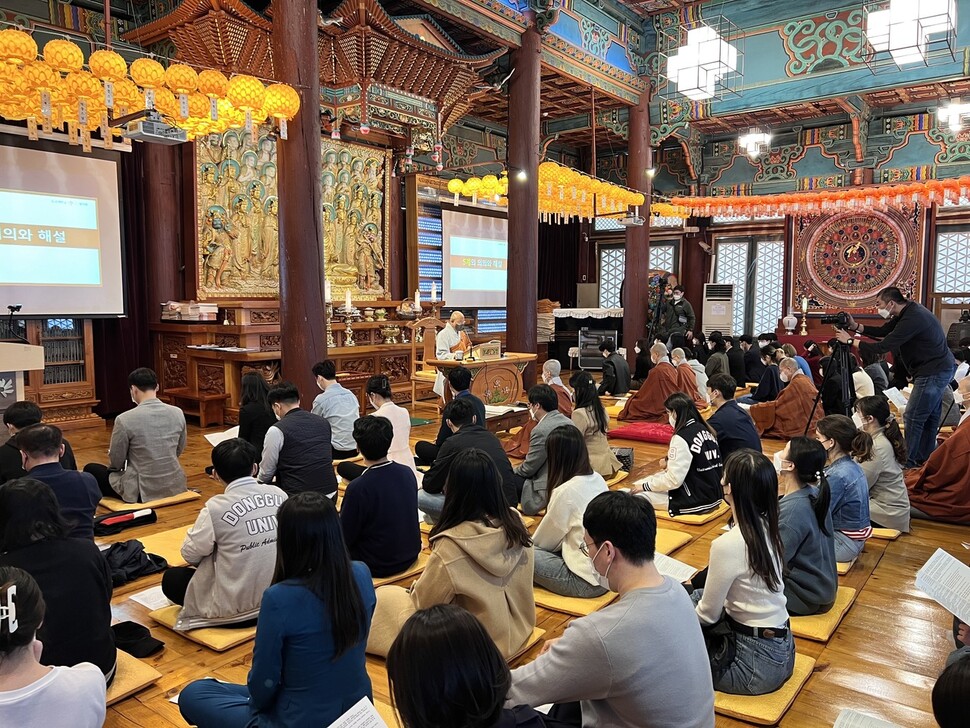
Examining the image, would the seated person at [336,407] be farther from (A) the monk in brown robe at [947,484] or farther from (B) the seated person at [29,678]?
(A) the monk in brown robe at [947,484]

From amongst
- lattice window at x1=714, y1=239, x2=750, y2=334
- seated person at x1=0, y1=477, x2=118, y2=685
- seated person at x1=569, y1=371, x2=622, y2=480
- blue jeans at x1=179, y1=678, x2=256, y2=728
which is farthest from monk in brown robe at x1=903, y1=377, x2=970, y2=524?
lattice window at x1=714, y1=239, x2=750, y2=334

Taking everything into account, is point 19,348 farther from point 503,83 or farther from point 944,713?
point 503,83

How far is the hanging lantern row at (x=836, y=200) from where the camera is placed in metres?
9.83

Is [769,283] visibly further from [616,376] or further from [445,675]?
[445,675]

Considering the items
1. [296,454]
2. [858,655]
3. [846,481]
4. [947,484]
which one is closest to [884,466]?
[947,484]

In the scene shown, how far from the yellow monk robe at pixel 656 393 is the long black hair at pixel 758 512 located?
551 centimetres

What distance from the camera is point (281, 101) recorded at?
16.8 ft

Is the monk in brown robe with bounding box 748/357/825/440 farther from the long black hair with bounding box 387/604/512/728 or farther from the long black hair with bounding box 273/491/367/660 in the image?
the long black hair with bounding box 387/604/512/728

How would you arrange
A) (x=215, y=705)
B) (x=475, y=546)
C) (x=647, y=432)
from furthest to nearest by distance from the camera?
(x=647, y=432)
(x=475, y=546)
(x=215, y=705)

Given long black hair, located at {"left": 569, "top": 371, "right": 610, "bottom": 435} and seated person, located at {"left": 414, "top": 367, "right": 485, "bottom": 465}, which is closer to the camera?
seated person, located at {"left": 414, "top": 367, "right": 485, "bottom": 465}

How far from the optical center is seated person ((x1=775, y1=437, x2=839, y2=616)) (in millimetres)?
2707

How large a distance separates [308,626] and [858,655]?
7.57 ft

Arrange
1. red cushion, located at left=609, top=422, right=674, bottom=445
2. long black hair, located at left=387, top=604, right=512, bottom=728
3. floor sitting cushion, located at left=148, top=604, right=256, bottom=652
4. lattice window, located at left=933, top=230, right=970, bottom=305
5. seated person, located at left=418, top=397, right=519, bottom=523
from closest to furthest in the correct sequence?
long black hair, located at left=387, top=604, right=512, bottom=728 < floor sitting cushion, located at left=148, top=604, right=256, bottom=652 < seated person, located at left=418, top=397, right=519, bottom=523 < red cushion, located at left=609, top=422, right=674, bottom=445 < lattice window, located at left=933, top=230, right=970, bottom=305

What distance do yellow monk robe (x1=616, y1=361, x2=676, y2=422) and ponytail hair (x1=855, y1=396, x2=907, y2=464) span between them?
11.6 ft
